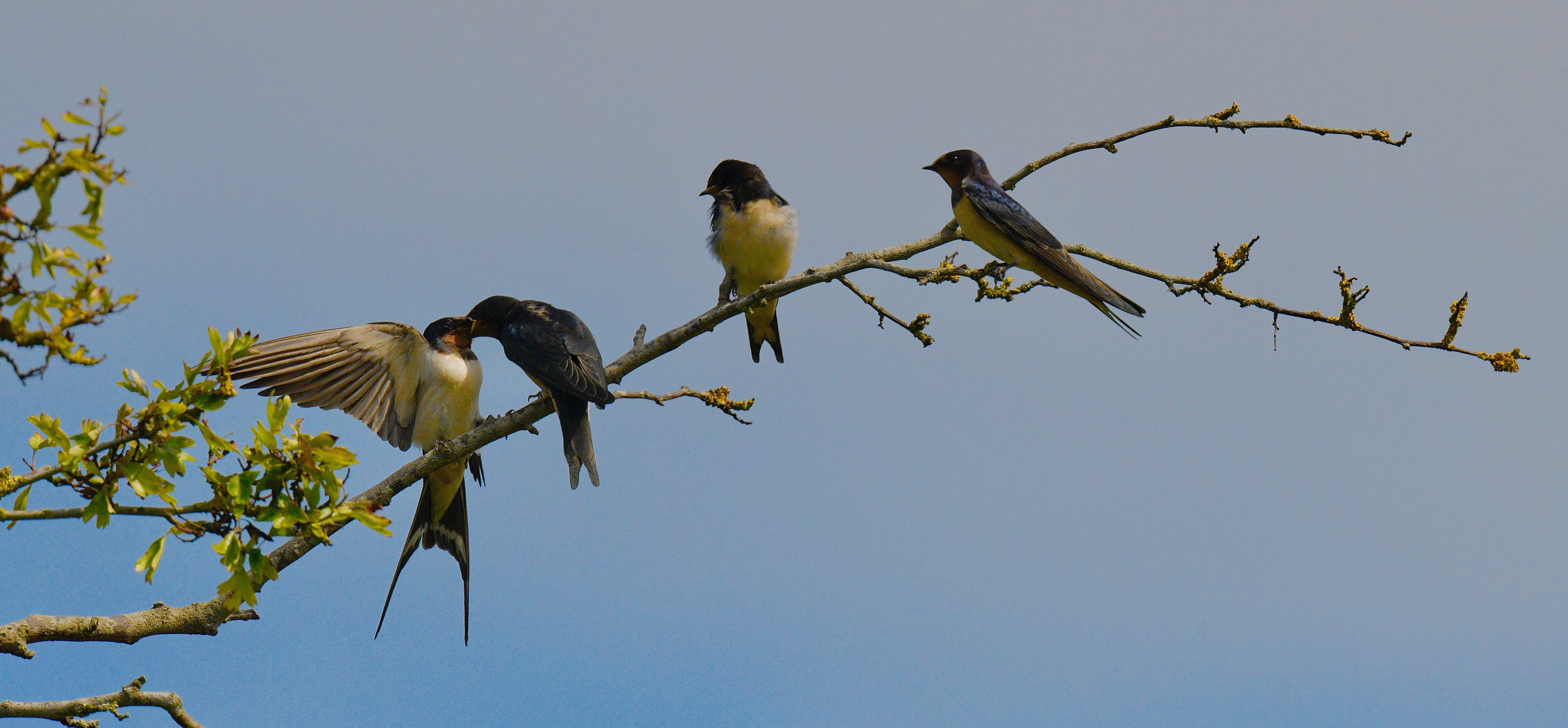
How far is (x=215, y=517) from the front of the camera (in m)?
3.61

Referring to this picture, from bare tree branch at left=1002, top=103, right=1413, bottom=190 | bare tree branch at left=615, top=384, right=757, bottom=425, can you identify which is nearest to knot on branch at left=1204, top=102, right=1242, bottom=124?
bare tree branch at left=1002, top=103, right=1413, bottom=190

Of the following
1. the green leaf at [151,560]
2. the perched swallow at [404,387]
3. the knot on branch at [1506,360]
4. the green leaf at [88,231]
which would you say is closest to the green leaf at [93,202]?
the green leaf at [88,231]

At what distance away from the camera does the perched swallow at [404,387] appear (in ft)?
21.8

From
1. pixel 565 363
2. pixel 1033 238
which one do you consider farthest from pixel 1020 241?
pixel 565 363

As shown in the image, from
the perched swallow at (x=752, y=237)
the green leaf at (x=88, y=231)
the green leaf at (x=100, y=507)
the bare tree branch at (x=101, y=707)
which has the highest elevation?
the perched swallow at (x=752, y=237)

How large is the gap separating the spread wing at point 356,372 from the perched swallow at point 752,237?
2.03 metres

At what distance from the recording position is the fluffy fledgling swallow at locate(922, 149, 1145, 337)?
616 centimetres

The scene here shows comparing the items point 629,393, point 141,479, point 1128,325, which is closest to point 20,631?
point 141,479

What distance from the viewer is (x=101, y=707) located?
429 cm

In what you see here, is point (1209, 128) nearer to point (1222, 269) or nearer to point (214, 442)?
point (1222, 269)

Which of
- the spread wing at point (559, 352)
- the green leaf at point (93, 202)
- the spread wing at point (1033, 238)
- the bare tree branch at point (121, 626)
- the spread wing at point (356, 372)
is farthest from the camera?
the spread wing at point (356, 372)

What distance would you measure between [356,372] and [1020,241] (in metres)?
4.18

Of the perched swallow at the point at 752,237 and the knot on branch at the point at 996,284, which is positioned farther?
the perched swallow at the point at 752,237

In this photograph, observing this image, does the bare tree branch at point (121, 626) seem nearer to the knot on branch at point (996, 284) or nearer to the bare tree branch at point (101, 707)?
the bare tree branch at point (101, 707)
